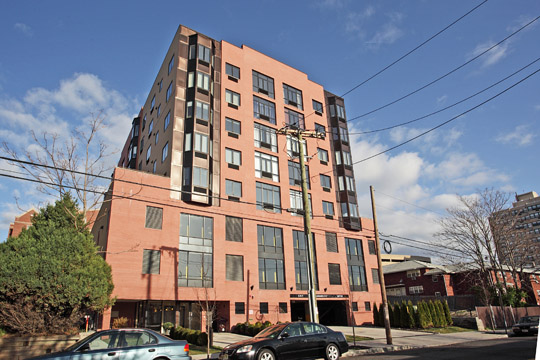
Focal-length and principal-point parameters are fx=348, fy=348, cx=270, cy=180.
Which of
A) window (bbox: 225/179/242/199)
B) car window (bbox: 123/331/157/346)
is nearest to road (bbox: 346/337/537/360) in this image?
car window (bbox: 123/331/157/346)

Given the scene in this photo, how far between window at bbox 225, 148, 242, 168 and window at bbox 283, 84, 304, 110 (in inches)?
430

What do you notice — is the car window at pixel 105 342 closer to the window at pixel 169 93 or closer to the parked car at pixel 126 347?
the parked car at pixel 126 347

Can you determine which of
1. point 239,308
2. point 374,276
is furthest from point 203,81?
point 374,276

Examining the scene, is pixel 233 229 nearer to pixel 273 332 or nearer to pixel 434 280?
pixel 273 332

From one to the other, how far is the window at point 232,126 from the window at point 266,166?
309 cm

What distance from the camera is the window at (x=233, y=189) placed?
3278cm

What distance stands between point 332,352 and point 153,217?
63.7 feet

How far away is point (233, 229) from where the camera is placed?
31.8 meters

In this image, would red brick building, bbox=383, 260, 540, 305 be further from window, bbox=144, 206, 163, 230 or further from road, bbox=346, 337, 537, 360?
window, bbox=144, 206, 163, 230

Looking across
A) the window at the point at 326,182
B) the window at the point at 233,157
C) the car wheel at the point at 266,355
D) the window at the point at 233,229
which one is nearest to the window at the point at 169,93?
the window at the point at 233,157

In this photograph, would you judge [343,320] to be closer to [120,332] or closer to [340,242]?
[340,242]

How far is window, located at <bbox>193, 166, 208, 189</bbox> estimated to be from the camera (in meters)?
30.3

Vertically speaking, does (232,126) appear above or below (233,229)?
above

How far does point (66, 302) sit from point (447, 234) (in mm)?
35943
